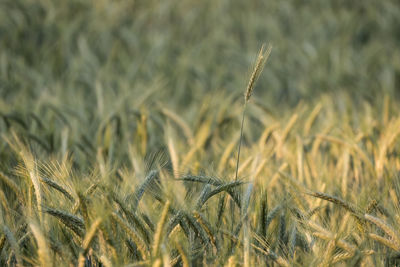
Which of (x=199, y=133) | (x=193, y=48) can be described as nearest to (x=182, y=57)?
(x=193, y=48)

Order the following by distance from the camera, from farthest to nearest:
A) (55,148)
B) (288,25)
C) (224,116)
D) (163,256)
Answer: (288,25) → (224,116) → (55,148) → (163,256)

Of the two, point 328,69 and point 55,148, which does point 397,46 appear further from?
point 55,148

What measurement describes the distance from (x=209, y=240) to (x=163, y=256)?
0.26 metres

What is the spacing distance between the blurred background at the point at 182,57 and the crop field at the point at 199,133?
17 millimetres

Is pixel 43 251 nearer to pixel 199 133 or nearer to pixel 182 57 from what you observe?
pixel 199 133

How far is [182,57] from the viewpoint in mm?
3496

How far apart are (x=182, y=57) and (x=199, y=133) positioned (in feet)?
4.94

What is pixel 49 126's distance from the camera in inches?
83.7

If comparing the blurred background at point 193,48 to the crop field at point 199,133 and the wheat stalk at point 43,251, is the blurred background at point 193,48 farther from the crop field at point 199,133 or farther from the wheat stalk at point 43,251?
the wheat stalk at point 43,251

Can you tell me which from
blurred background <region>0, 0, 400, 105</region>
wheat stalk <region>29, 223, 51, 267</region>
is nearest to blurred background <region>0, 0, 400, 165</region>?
blurred background <region>0, 0, 400, 105</region>

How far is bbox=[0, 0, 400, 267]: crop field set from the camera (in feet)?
3.67

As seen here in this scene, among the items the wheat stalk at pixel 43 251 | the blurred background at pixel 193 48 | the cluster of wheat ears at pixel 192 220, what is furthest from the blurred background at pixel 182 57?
the wheat stalk at pixel 43 251

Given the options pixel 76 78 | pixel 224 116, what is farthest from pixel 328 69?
pixel 76 78

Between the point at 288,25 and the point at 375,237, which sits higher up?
the point at 288,25
